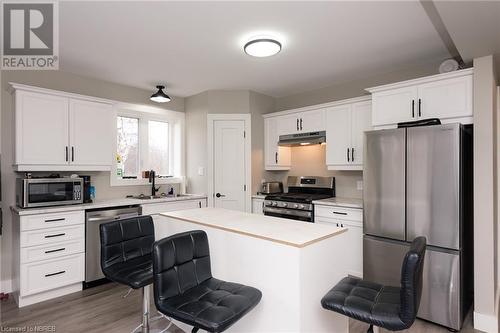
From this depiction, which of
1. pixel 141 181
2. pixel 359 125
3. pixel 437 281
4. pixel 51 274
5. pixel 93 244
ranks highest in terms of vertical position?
pixel 359 125

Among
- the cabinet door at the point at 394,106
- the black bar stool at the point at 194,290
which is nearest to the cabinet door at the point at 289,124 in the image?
the cabinet door at the point at 394,106

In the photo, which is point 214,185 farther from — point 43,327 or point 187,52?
point 43,327

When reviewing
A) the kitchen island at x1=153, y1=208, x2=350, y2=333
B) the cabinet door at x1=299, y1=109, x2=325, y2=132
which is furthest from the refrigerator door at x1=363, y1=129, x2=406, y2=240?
the cabinet door at x1=299, y1=109, x2=325, y2=132

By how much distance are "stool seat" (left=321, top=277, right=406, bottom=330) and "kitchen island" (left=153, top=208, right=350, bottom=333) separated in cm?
11

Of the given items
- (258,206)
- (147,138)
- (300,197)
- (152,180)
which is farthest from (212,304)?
(147,138)

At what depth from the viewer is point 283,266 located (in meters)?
1.69

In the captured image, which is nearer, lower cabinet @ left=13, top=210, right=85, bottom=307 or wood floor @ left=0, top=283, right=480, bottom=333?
wood floor @ left=0, top=283, right=480, bottom=333

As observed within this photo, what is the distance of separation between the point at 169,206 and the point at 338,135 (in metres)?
2.59

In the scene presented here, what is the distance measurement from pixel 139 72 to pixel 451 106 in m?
3.57

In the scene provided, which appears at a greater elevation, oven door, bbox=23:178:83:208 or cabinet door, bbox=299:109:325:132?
cabinet door, bbox=299:109:325:132

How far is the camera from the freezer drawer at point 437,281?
2428 millimetres

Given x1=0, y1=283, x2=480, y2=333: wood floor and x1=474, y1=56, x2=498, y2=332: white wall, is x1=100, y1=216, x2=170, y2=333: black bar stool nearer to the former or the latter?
x1=0, y1=283, x2=480, y2=333: wood floor

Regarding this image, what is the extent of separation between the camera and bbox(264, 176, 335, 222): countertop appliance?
3.84m

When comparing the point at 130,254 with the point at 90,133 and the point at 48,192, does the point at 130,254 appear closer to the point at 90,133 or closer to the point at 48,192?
the point at 48,192
